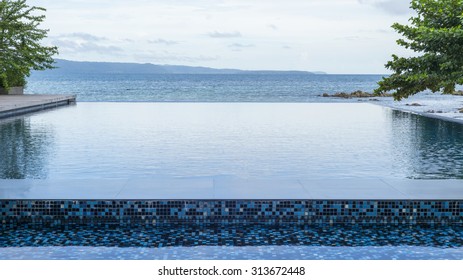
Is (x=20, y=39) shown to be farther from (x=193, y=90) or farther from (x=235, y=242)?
(x=193, y=90)

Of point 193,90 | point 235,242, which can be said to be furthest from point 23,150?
point 193,90

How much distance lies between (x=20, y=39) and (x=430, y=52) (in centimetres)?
2511

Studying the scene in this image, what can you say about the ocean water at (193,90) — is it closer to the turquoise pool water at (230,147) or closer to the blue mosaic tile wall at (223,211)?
the turquoise pool water at (230,147)

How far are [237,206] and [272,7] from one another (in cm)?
5497

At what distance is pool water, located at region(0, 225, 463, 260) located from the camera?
6016mm

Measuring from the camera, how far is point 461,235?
6.77 metres

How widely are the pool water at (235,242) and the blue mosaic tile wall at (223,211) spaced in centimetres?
11

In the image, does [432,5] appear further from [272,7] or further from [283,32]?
[283,32]

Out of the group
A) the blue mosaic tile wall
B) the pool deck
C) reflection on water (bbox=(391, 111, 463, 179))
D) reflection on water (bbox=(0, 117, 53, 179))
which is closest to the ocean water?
the pool deck

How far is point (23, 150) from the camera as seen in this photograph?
1238 centimetres

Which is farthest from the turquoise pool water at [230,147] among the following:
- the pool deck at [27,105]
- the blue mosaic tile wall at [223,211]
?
the blue mosaic tile wall at [223,211]

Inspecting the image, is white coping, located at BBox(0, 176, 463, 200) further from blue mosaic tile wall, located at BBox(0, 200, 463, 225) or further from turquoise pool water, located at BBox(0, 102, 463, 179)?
turquoise pool water, located at BBox(0, 102, 463, 179)
